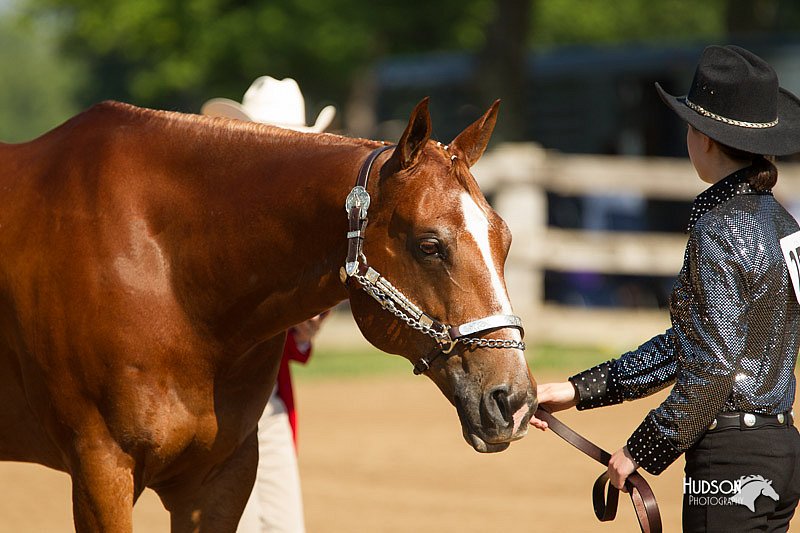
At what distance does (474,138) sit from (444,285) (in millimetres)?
508

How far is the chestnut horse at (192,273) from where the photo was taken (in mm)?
2984

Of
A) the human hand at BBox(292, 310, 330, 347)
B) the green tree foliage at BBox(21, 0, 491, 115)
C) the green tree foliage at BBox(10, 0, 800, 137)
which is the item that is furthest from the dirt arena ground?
the green tree foliage at BBox(21, 0, 491, 115)

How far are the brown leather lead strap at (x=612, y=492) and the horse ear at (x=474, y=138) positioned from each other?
0.78 m

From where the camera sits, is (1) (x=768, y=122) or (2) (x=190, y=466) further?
(2) (x=190, y=466)

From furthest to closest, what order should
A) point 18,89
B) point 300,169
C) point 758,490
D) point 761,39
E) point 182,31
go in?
point 18,89
point 182,31
point 761,39
point 300,169
point 758,490

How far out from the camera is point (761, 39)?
48.4 feet

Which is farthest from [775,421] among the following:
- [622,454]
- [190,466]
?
[190,466]

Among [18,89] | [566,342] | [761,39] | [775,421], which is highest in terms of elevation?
[775,421]

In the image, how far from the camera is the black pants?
2723 mm

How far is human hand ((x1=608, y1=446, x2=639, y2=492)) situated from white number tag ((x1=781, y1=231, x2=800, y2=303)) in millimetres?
605

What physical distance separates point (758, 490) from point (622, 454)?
0.36 metres

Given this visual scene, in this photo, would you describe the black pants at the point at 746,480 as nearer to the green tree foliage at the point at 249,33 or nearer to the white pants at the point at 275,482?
the white pants at the point at 275,482

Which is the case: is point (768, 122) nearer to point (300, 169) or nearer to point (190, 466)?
point (300, 169)

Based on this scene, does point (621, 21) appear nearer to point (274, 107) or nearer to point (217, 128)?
point (274, 107)
